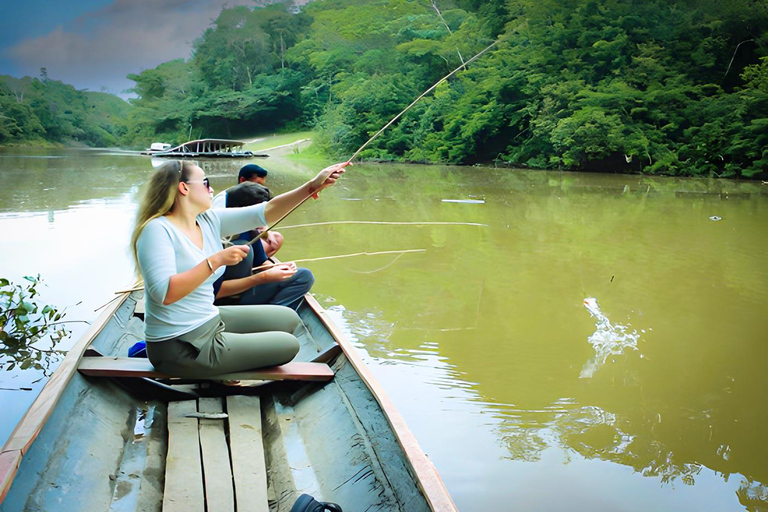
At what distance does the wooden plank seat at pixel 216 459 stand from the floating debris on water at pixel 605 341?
1.78 m

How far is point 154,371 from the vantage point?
2152 mm

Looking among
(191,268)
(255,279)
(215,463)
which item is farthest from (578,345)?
(191,268)

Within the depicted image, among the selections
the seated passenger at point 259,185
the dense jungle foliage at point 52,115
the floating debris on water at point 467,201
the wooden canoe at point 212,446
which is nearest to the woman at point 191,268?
the wooden canoe at point 212,446

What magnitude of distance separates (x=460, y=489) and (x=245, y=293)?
1.32 metres

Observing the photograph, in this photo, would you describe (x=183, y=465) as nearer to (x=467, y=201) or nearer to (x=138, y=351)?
(x=138, y=351)

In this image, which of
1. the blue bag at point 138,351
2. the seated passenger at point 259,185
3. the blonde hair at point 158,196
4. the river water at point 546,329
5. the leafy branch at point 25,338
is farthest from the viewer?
the leafy branch at point 25,338

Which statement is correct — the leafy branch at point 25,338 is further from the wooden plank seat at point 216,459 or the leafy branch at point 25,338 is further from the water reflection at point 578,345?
the water reflection at point 578,345

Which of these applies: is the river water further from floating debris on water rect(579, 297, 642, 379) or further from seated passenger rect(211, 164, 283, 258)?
seated passenger rect(211, 164, 283, 258)

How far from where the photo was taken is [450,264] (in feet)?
19.0

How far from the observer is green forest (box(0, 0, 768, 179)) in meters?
15.1

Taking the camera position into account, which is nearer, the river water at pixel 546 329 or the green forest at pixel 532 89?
the river water at pixel 546 329

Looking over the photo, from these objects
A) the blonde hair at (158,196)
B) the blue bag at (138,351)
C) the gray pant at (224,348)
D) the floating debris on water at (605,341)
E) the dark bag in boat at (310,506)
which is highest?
the blonde hair at (158,196)

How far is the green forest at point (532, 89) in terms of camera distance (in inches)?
596

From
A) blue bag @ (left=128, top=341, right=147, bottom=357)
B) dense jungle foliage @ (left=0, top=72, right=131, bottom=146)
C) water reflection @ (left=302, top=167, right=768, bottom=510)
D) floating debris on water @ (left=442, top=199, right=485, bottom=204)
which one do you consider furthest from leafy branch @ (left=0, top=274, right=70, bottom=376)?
dense jungle foliage @ (left=0, top=72, right=131, bottom=146)
